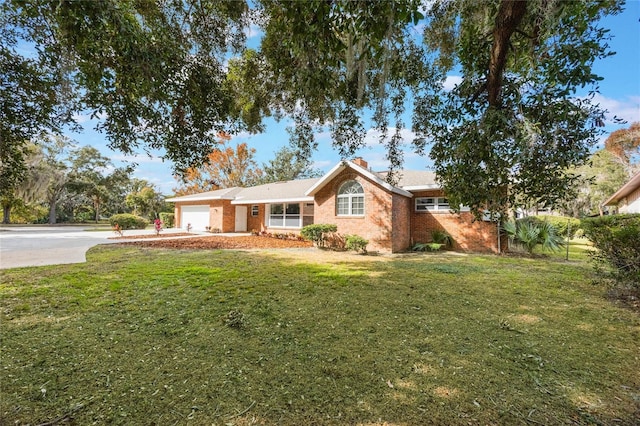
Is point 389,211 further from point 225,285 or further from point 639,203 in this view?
point 639,203

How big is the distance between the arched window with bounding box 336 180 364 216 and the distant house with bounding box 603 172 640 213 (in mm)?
12879

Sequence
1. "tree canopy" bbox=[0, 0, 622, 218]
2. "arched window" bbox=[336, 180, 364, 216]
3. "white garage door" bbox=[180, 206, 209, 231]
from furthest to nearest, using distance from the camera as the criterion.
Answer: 1. "white garage door" bbox=[180, 206, 209, 231]
2. "arched window" bbox=[336, 180, 364, 216]
3. "tree canopy" bbox=[0, 0, 622, 218]

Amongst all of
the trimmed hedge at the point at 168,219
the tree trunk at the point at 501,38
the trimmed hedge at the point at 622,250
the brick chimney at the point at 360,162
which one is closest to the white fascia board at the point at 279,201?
the brick chimney at the point at 360,162

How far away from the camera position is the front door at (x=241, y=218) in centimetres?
2267

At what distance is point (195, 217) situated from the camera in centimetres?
2433

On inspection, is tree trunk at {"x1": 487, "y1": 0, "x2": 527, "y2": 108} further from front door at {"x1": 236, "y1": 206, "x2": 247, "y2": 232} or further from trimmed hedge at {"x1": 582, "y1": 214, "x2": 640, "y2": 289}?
front door at {"x1": 236, "y1": 206, "x2": 247, "y2": 232}

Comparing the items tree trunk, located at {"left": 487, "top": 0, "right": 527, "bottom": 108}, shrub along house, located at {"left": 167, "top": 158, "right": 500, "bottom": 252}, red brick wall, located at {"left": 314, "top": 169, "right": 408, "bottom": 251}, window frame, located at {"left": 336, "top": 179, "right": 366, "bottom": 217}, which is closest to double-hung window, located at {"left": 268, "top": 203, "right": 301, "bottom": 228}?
shrub along house, located at {"left": 167, "top": 158, "right": 500, "bottom": 252}

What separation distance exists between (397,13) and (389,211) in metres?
10.3

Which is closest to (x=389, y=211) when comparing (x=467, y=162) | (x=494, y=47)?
(x=467, y=162)

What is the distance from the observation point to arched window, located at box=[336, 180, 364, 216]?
14.0 m

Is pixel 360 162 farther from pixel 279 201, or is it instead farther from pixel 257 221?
pixel 257 221

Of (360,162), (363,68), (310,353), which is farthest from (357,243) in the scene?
(310,353)

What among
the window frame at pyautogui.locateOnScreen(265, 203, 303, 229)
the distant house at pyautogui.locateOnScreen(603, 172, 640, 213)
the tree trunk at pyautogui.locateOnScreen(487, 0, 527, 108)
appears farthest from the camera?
the window frame at pyautogui.locateOnScreen(265, 203, 303, 229)

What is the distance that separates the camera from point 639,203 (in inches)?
585
